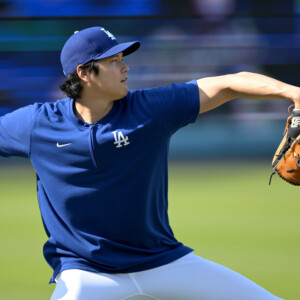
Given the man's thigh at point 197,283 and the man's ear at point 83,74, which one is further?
the man's ear at point 83,74

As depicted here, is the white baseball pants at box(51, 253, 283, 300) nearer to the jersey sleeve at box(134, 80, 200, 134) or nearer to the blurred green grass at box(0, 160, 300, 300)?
the jersey sleeve at box(134, 80, 200, 134)

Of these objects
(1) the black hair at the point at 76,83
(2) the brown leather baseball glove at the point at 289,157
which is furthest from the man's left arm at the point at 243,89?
(1) the black hair at the point at 76,83

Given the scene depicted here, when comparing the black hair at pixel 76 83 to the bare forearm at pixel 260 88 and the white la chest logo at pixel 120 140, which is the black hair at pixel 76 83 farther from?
the bare forearm at pixel 260 88

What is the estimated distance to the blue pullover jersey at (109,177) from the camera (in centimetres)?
324

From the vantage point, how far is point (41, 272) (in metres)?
5.56

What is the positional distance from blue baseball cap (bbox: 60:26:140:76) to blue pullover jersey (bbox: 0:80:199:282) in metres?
0.28

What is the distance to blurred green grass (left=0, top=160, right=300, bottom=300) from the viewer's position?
5.37 metres

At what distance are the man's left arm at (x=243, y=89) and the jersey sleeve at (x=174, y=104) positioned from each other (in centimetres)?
4

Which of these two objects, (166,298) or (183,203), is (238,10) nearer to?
(183,203)

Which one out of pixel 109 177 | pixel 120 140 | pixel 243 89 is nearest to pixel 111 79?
pixel 120 140

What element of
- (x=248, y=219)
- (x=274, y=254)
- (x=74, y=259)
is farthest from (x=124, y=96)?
(x=248, y=219)

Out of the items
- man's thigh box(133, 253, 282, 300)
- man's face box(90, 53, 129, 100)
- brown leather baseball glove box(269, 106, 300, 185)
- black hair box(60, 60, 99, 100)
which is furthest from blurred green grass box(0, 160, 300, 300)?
man's face box(90, 53, 129, 100)

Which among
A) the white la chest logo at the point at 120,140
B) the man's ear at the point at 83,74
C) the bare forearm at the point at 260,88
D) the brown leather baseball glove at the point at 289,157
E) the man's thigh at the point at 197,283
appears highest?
the man's ear at the point at 83,74

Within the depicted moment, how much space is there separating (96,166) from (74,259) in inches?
18.6
